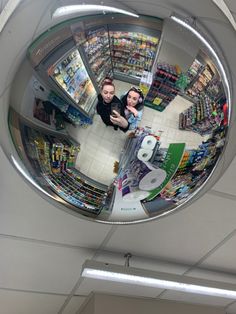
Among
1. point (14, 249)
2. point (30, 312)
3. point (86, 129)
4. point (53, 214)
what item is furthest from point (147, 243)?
point (86, 129)

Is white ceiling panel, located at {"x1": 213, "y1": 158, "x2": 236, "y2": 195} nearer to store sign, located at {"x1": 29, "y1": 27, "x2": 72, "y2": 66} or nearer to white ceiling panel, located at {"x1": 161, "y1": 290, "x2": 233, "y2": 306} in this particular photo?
store sign, located at {"x1": 29, "y1": 27, "x2": 72, "y2": 66}

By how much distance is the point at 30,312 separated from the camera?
3.49 meters

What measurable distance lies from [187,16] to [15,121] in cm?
35

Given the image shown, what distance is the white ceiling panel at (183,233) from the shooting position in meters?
2.25

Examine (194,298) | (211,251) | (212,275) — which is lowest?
(194,298)

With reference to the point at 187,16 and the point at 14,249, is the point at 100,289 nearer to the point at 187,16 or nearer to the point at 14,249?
the point at 14,249

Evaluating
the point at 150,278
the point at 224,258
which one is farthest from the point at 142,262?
the point at 224,258

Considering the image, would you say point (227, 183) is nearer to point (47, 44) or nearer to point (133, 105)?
point (133, 105)

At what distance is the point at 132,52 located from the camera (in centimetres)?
60

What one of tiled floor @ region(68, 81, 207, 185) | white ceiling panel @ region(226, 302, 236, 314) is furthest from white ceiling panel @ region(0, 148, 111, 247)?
white ceiling panel @ region(226, 302, 236, 314)

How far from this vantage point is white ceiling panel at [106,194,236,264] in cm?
225

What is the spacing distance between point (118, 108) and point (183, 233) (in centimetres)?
200

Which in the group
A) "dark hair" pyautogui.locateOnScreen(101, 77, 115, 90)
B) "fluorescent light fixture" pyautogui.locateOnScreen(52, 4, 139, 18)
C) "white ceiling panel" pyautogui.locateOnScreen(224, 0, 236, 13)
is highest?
"white ceiling panel" pyautogui.locateOnScreen(224, 0, 236, 13)

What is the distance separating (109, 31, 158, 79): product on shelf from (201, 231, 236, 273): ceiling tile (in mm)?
2176
